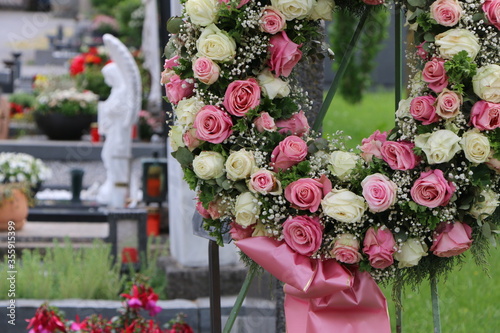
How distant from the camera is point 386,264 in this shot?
2600 mm

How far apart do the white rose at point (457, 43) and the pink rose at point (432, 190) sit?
1.12 feet

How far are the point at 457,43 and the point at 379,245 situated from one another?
623 millimetres

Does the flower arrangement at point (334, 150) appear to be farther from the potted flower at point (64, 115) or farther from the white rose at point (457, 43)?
the potted flower at point (64, 115)

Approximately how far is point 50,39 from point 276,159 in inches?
745

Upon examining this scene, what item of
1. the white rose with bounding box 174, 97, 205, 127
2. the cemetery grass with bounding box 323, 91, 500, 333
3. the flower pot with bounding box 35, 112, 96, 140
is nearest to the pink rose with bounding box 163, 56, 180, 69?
the white rose with bounding box 174, 97, 205, 127

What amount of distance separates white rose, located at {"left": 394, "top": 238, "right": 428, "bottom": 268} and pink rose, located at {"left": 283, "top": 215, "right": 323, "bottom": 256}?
242 mm

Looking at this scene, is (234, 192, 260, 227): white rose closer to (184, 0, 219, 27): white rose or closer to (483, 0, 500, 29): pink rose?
(184, 0, 219, 27): white rose

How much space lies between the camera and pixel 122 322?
4086mm

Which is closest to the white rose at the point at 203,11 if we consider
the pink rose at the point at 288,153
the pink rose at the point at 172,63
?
the pink rose at the point at 172,63

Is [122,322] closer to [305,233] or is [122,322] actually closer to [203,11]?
[305,233]

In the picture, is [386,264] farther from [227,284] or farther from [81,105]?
[81,105]

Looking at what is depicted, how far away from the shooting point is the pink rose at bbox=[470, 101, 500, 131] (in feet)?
8.07

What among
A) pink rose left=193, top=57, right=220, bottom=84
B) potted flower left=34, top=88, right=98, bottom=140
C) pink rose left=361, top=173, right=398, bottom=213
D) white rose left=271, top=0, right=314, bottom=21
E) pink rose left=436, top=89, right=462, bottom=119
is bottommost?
pink rose left=361, top=173, right=398, bottom=213

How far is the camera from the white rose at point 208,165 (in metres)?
2.60
